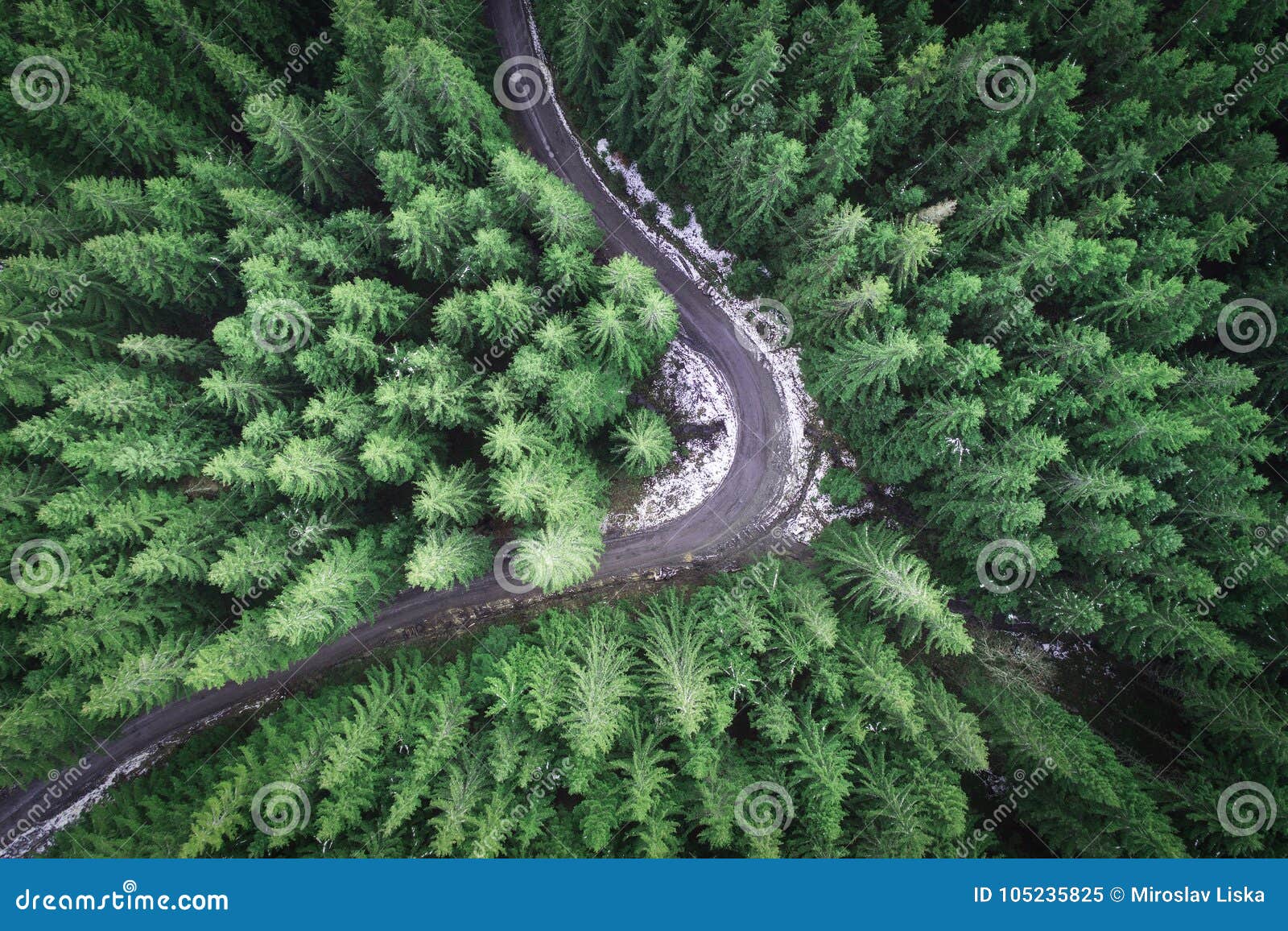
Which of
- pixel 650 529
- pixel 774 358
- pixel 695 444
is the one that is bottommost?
pixel 650 529

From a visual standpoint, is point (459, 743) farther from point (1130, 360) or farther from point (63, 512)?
point (1130, 360)

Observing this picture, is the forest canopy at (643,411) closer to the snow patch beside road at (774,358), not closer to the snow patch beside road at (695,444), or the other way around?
the snow patch beside road at (774,358)

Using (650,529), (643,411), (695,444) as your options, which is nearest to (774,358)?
(695,444)

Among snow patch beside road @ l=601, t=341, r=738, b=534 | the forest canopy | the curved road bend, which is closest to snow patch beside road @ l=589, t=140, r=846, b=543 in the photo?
the curved road bend

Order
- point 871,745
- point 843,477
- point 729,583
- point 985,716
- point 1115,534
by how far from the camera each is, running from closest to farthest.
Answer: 1. point 1115,534
2. point 871,745
3. point 985,716
4. point 729,583
5. point 843,477

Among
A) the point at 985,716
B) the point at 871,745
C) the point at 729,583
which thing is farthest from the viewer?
the point at 729,583

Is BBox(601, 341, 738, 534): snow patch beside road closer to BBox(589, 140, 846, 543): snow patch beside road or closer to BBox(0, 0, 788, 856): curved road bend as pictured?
BBox(0, 0, 788, 856): curved road bend

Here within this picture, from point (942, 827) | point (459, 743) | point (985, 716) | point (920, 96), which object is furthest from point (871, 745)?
point (920, 96)

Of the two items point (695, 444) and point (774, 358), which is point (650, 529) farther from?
point (774, 358)

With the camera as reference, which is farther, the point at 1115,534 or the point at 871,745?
the point at 871,745
